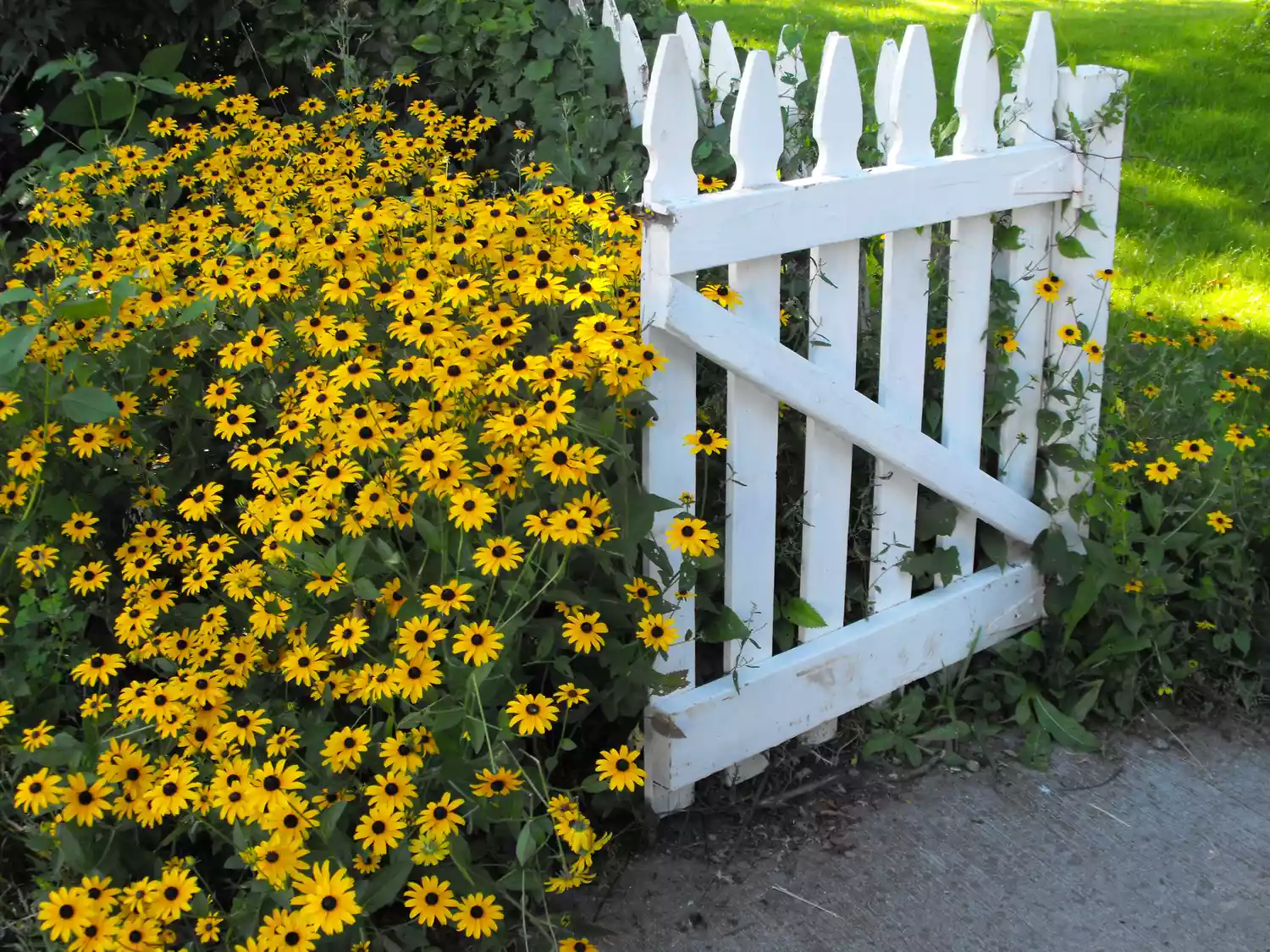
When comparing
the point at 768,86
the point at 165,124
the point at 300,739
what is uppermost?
the point at 768,86

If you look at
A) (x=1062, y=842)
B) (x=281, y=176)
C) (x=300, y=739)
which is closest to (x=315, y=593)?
(x=300, y=739)

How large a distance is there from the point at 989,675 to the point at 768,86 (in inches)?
59.2

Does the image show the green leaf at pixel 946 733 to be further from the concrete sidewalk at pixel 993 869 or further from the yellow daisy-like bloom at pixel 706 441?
the yellow daisy-like bloom at pixel 706 441

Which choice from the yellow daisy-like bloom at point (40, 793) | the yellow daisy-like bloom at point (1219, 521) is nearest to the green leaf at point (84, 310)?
the yellow daisy-like bloom at point (40, 793)

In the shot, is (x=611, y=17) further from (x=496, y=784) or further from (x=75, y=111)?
(x=496, y=784)

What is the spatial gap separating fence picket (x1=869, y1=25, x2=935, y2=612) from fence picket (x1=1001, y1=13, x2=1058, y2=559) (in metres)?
0.27

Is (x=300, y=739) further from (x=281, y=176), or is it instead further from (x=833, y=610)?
(x=281, y=176)

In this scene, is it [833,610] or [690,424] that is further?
[833,610]

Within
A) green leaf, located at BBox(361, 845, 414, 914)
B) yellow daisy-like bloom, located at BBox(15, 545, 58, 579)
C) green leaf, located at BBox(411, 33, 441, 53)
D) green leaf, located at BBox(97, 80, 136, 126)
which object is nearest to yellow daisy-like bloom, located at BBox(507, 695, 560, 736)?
green leaf, located at BBox(361, 845, 414, 914)

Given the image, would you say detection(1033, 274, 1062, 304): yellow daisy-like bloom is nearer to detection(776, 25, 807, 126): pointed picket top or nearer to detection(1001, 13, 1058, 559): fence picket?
detection(1001, 13, 1058, 559): fence picket

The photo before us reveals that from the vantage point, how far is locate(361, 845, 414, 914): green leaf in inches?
70.0

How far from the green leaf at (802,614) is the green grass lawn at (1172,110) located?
1.31m

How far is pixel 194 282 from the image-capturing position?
2615 millimetres

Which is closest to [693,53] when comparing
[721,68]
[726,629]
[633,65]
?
[721,68]
